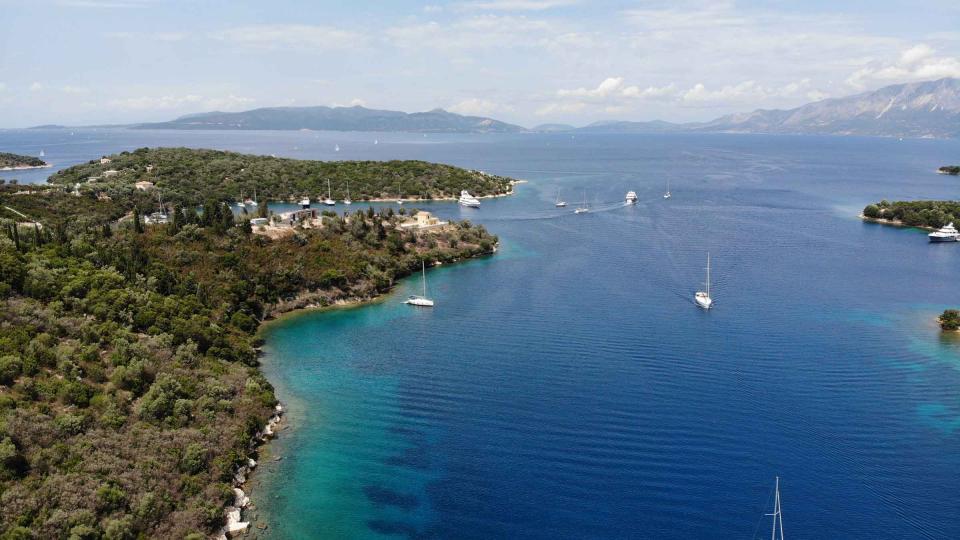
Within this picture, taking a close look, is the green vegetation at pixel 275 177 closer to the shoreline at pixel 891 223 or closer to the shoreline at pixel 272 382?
the shoreline at pixel 272 382

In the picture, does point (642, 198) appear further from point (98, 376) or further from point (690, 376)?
point (98, 376)

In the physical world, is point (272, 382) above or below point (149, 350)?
below

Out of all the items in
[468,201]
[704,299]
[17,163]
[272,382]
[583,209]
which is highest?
[17,163]

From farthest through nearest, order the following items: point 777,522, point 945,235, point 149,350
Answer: point 945,235 → point 149,350 → point 777,522

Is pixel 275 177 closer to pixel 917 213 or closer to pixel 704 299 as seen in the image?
pixel 704 299

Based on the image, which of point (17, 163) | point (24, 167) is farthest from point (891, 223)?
point (17, 163)

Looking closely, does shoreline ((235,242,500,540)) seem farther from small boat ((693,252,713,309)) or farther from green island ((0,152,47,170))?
green island ((0,152,47,170))

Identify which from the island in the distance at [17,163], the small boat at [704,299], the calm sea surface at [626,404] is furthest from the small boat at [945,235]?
the island in the distance at [17,163]

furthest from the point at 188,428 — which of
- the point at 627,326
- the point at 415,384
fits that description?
the point at 627,326
